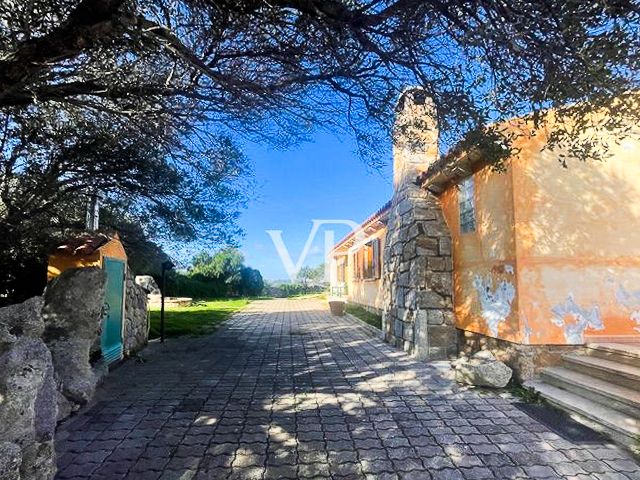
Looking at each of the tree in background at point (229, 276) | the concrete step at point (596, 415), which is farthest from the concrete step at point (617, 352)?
the tree in background at point (229, 276)

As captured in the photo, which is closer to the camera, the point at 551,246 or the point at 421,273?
the point at 551,246

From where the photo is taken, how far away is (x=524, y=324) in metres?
5.70

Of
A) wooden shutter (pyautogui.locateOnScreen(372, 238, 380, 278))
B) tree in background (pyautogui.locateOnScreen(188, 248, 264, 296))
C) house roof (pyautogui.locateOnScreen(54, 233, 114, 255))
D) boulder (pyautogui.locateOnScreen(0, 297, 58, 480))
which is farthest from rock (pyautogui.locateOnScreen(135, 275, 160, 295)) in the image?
boulder (pyautogui.locateOnScreen(0, 297, 58, 480))

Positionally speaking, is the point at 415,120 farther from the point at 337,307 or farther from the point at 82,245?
the point at 337,307

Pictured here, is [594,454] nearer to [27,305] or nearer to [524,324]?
[524,324]

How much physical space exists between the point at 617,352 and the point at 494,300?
5.72 feet

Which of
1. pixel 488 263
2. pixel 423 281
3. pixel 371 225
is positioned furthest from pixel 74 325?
pixel 371 225

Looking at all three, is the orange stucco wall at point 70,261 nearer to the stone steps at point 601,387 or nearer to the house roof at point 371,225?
the stone steps at point 601,387

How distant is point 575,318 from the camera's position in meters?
5.67

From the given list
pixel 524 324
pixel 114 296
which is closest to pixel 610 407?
pixel 524 324

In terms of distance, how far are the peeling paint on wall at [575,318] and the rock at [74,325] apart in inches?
251

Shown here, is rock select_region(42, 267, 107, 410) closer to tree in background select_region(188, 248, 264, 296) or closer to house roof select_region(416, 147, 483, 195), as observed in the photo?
house roof select_region(416, 147, 483, 195)

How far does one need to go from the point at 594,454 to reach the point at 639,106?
3099 millimetres

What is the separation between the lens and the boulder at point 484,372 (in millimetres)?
5629
